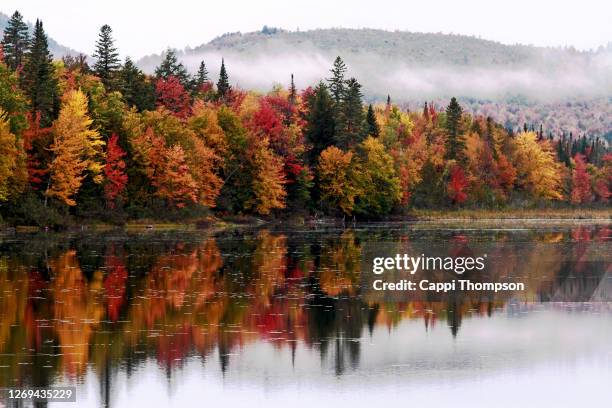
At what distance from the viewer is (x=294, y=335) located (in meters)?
31.6

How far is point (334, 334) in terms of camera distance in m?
31.9

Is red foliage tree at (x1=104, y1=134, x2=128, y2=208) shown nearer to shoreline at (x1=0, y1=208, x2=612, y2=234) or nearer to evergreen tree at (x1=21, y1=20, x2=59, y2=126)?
shoreline at (x1=0, y1=208, x2=612, y2=234)

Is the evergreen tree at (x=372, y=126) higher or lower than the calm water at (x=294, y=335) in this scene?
higher

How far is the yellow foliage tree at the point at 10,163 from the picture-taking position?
7794cm

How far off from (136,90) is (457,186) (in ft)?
173

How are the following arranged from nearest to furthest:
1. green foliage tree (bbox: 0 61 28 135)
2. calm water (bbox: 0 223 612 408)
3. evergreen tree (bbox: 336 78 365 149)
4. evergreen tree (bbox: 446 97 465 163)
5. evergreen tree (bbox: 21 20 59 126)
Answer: calm water (bbox: 0 223 612 408) < green foliage tree (bbox: 0 61 28 135) < evergreen tree (bbox: 21 20 59 126) < evergreen tree (bbox: 336 78 365 149) < evergreen tree (bbox: 446 97 465 163)

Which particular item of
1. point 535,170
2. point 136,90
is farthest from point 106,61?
point 535,170

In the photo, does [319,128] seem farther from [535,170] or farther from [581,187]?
[581,187]

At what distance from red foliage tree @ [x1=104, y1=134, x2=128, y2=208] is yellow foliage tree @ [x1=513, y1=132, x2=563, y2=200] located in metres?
86.1

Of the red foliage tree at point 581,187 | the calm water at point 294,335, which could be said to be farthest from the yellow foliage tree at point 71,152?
the red foliage tree at point 581,187

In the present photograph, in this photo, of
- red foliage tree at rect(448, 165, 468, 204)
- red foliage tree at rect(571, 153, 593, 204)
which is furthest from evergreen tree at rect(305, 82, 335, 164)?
red foliage tree at rect(571, 153, 593, 204)

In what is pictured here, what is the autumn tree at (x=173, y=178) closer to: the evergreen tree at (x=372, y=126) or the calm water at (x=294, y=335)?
the calm water at (x=294, y=335)

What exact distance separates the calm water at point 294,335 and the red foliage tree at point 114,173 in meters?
35.3

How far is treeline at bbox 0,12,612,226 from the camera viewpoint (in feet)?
283
